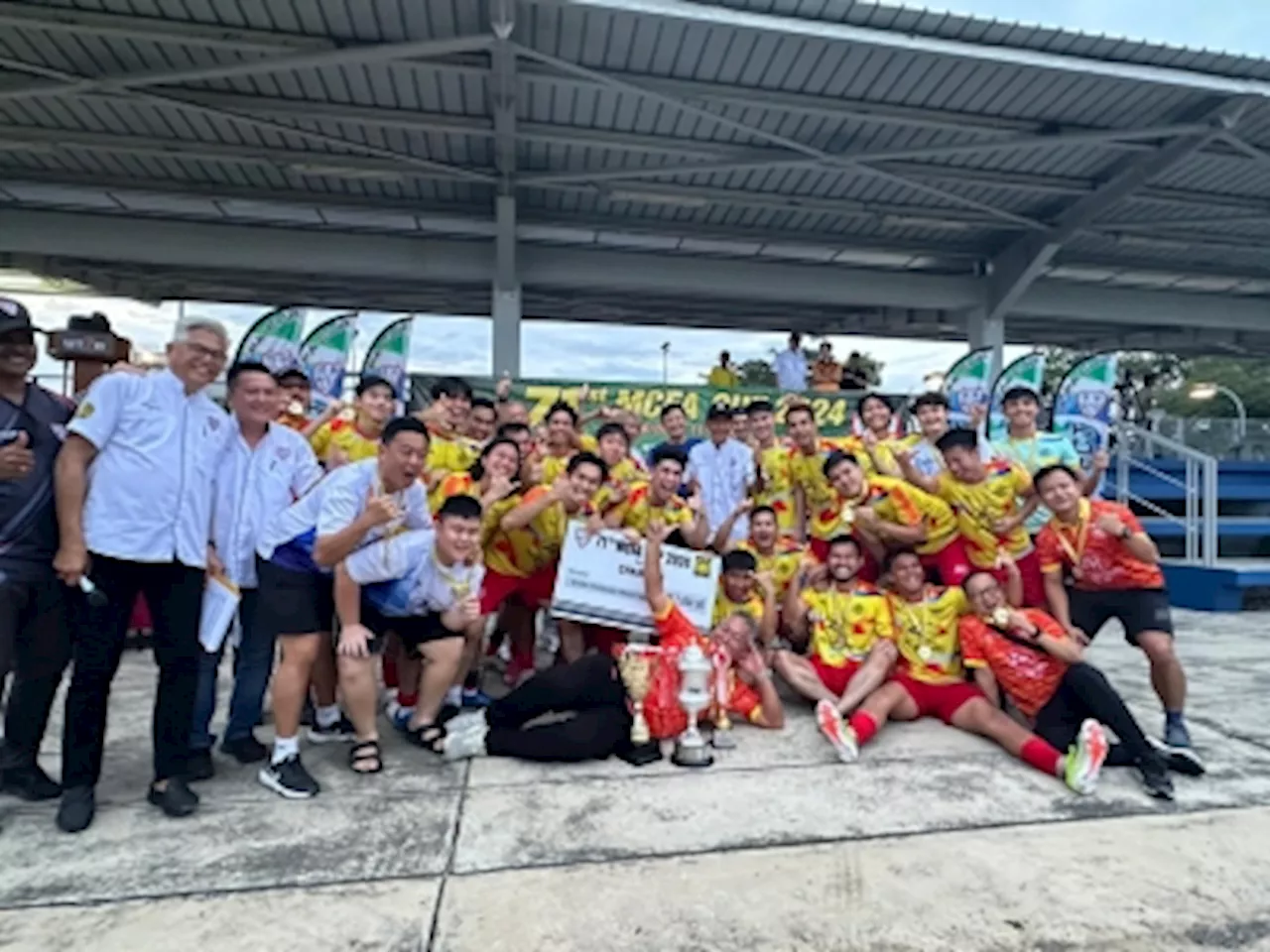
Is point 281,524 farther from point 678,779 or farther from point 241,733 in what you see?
point 678,779

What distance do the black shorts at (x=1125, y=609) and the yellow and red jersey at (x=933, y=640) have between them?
0.59 meters

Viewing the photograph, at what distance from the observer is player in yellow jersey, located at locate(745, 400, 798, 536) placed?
5293 mm

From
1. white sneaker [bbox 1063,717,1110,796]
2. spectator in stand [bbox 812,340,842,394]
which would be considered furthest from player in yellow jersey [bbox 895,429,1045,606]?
spectator in stand [bbox 812,340,842,394]

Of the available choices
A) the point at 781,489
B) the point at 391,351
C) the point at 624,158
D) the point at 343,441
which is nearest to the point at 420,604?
the point at 343,441

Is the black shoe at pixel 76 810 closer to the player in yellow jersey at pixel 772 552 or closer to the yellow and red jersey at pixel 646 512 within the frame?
the yellow and red jersey at pixel 646 512

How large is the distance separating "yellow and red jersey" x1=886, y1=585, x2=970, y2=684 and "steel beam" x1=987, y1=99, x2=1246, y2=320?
26.8 feet

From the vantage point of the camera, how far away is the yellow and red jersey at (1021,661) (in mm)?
3564

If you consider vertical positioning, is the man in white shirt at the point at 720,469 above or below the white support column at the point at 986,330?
below

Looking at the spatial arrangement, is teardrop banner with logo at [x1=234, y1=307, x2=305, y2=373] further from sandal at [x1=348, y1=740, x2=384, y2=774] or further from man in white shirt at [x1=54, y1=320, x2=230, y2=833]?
sandal at [x1=348, y1=740, x2=384, y2=774]

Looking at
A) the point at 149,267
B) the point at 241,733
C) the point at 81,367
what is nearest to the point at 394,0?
the point at 81,367

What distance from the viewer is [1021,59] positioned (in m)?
7.75

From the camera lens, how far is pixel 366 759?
3.30 metres

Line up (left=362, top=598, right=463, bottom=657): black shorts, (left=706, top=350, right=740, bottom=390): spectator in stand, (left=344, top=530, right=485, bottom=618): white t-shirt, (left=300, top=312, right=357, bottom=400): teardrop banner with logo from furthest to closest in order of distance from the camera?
(left=706, top=350, right=740, bottom=390): spectator in stand, (left=300, top=312, right=357, bottom=400): teardrop banner with logo, (left=362, top=598, right=463, bottom=657): black shorts, (left=344, top=530, right=485, bottom=618): white t-shirt

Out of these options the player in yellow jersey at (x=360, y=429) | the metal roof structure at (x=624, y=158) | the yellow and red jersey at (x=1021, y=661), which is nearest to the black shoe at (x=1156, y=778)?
the yellow and red jersey at (x=1021, y=661)
